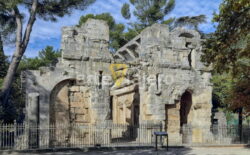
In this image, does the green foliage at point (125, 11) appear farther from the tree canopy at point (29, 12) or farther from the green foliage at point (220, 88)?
the tree canopy at point (29, 12)

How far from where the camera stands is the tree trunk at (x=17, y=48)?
56.1 feet

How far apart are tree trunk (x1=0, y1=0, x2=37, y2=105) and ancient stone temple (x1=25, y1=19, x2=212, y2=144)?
2.53 metres

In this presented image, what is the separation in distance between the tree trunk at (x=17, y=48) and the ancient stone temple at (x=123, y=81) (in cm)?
253

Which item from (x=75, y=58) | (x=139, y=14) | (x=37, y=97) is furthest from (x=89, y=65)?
(x=139, y=14)

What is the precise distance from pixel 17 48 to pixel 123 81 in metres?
7.55

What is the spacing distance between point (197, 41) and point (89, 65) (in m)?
7.83

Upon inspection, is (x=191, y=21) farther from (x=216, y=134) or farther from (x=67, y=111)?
(x=67, y=111)

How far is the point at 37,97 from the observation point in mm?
14906

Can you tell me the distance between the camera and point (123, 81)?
21641 millimetres

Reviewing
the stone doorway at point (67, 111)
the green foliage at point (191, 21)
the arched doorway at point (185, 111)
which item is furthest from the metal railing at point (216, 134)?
the green foliage at point (191, 21)

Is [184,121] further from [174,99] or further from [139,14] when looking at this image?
[139,14]

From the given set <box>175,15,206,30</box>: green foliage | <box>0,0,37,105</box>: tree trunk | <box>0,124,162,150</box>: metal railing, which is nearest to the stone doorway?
<box>0,124,162,150</box>: metal railing

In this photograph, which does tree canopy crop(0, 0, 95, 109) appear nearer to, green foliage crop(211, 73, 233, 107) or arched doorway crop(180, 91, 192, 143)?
arched doorway crop(180, 91, 192, 143)

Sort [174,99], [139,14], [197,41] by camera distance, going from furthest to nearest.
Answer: [139,14] < [197,41] < [174,99]
